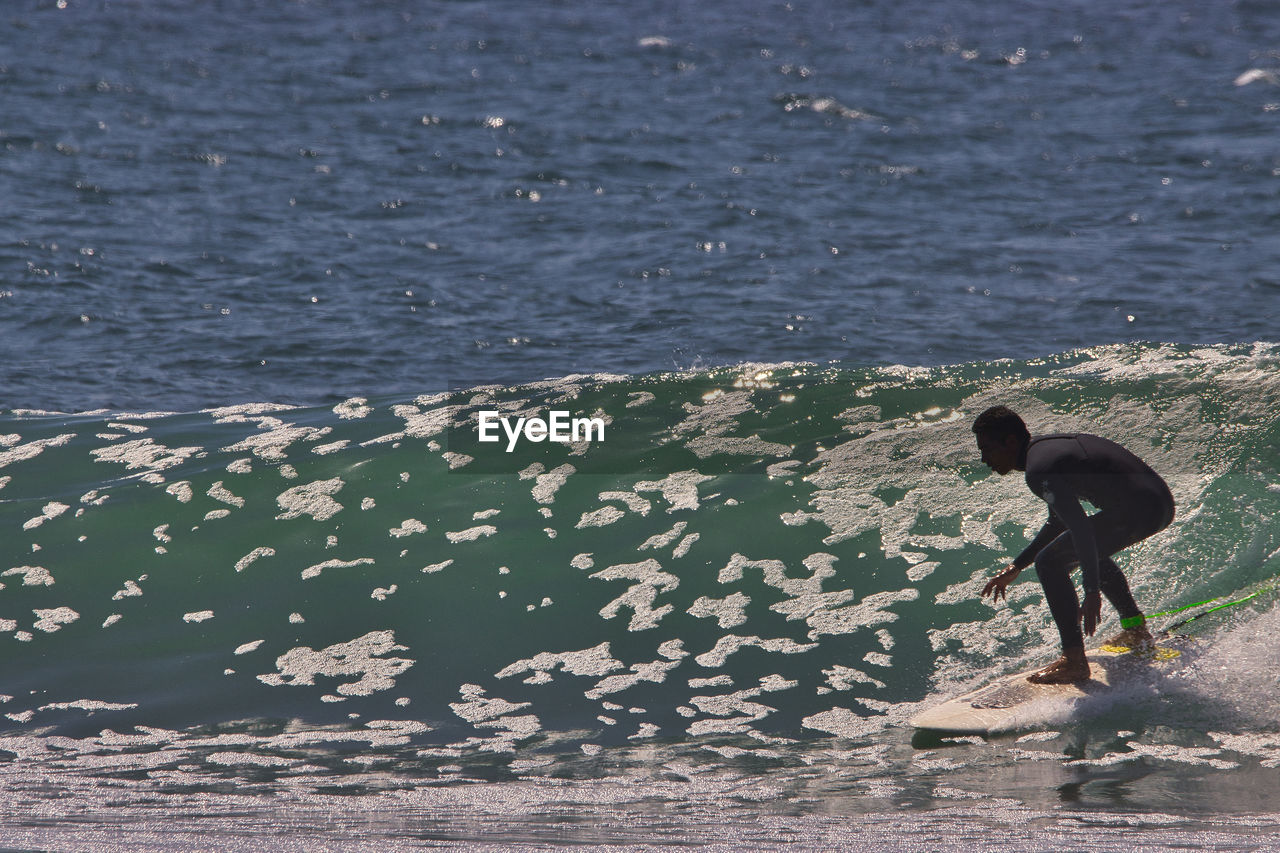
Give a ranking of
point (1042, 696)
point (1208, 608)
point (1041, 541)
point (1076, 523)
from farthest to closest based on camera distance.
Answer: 1. point (1208, 608)
2. point (1041, 541)
3. point (1042, 696)
4. point (1076, 523)

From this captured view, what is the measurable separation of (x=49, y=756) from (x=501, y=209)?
15.4 m

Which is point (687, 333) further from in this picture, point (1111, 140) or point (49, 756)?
point (1111, 140)

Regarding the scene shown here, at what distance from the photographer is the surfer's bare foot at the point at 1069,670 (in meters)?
6.89

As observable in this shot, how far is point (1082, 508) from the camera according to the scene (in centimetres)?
653

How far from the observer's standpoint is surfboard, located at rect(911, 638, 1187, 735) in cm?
679

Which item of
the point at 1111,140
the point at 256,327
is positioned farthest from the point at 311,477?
the point at 1111,140

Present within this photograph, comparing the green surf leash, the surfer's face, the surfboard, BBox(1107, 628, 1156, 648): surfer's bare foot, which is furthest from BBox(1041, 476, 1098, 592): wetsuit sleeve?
the green surf leash

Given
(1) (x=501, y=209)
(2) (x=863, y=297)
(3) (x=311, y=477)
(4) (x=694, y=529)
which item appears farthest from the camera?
(1) (x=501, y=209)

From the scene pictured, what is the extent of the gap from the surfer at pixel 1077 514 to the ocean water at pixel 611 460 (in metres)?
0.46

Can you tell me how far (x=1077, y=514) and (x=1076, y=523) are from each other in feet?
0.15

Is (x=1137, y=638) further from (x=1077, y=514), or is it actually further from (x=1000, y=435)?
(x=1000, y=435)

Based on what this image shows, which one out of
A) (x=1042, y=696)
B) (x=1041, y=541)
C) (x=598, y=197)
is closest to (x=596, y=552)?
(x=1041, y=541)

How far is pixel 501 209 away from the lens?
21.6 metres

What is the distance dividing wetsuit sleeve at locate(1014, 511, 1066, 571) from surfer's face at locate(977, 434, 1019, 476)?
0.50m
